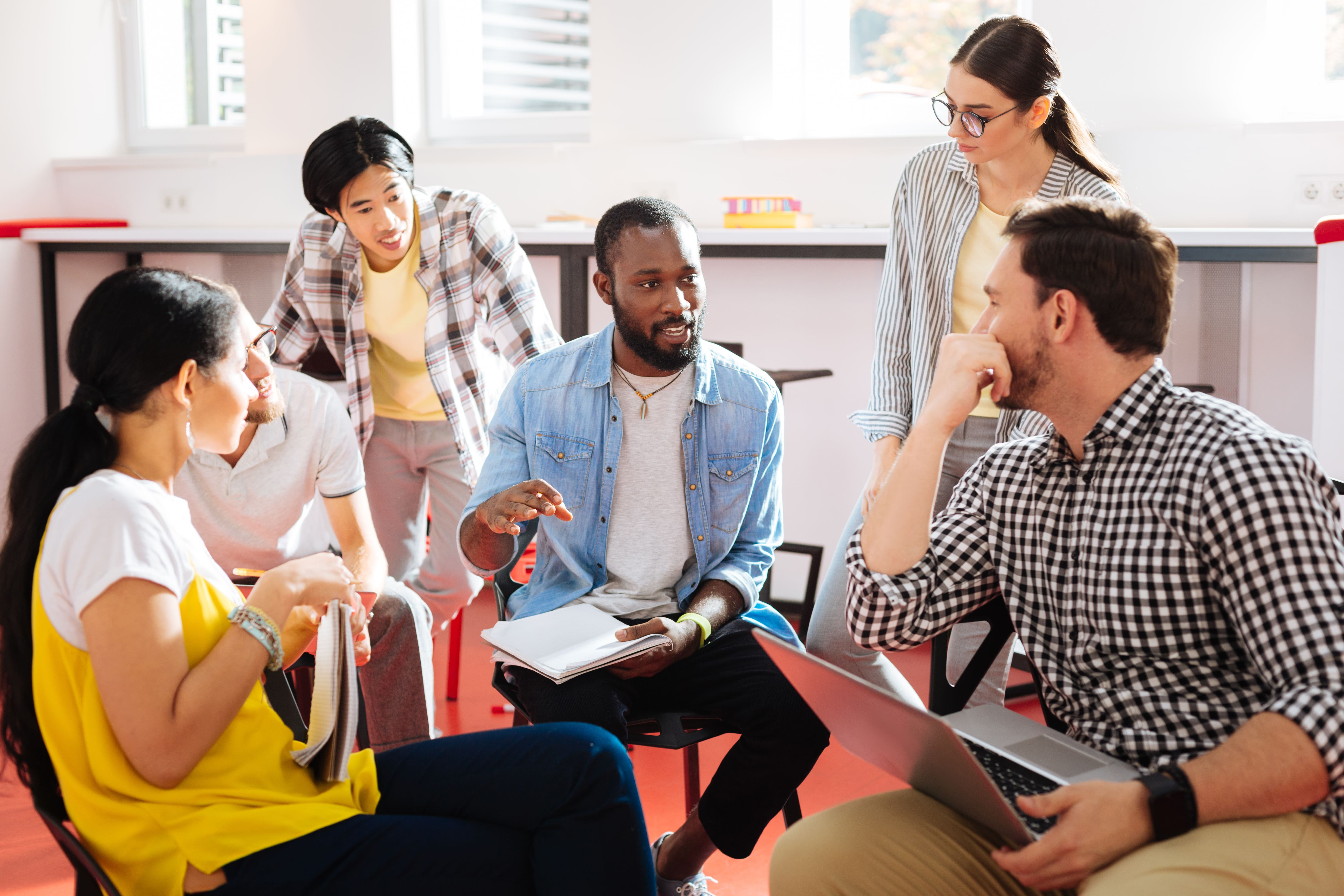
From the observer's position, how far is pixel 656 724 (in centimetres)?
172

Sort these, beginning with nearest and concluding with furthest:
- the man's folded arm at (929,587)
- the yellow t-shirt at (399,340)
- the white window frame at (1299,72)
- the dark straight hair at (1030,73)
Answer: the man's folded arm at (929,587) → the dark straight hair at (1030,73) → the yellow t-shirt at (399,340) → the white window frame at (1299,72)

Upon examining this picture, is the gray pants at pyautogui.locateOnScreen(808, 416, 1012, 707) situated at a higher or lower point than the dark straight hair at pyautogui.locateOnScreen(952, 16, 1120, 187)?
lower

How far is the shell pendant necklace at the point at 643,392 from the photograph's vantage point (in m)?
1.95

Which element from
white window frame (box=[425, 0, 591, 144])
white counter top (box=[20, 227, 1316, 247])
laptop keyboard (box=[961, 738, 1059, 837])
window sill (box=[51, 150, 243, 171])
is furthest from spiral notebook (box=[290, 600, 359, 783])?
window sill (box=[51, 150, 243, 171])

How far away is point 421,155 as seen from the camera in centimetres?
426

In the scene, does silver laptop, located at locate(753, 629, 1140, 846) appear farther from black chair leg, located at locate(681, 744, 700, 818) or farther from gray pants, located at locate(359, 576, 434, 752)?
gray pants, located at locate(359, 576, 434, 752)

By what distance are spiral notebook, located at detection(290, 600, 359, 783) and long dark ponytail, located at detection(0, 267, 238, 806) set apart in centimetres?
26

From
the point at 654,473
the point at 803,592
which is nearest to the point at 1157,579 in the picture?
the point at 654,473

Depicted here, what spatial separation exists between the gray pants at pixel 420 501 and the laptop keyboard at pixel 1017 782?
5.23 ft

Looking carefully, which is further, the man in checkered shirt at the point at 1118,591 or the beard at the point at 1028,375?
the beard at the point at 1028,375

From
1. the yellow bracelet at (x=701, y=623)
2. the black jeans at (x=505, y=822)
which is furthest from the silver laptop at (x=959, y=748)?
the yellow bracelet at (x=701, y=623)

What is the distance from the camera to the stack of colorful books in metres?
3.39

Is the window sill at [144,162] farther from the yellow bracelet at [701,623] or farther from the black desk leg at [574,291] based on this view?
the yellow bracelet at [701,623]

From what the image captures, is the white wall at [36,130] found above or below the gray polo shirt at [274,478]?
above
